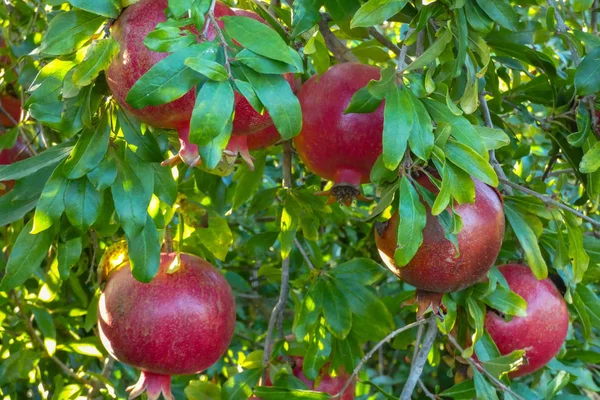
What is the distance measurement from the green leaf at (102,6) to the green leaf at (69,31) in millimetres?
76

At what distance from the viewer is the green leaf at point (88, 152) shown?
3.84 ft

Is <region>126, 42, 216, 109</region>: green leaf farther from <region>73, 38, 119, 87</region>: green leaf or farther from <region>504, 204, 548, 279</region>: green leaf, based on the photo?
<region>504, 204, 548, 279</region>: green leaf

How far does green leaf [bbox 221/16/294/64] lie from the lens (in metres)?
0.94

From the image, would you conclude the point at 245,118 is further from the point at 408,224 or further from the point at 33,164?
the point at 33,164

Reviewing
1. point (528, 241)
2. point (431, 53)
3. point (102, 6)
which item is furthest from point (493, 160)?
point (102, 6)

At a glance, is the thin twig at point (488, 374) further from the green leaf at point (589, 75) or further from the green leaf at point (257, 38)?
the green leaf at point (257, 38)

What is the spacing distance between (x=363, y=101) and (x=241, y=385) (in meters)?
0.74

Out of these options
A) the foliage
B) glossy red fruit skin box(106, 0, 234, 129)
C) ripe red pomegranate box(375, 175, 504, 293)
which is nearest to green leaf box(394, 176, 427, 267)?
the foliage

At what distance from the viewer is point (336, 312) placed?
1.60 m

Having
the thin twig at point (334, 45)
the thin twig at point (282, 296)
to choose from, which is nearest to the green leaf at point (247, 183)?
the thin twig at point (282, 296)

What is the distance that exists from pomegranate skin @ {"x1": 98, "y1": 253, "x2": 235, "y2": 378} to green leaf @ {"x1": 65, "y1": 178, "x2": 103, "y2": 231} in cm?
24

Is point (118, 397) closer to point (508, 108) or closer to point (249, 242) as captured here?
point (249, 242)

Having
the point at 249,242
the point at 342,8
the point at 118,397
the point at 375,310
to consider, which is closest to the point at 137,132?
the point at 342,8

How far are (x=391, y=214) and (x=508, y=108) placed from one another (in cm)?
75
